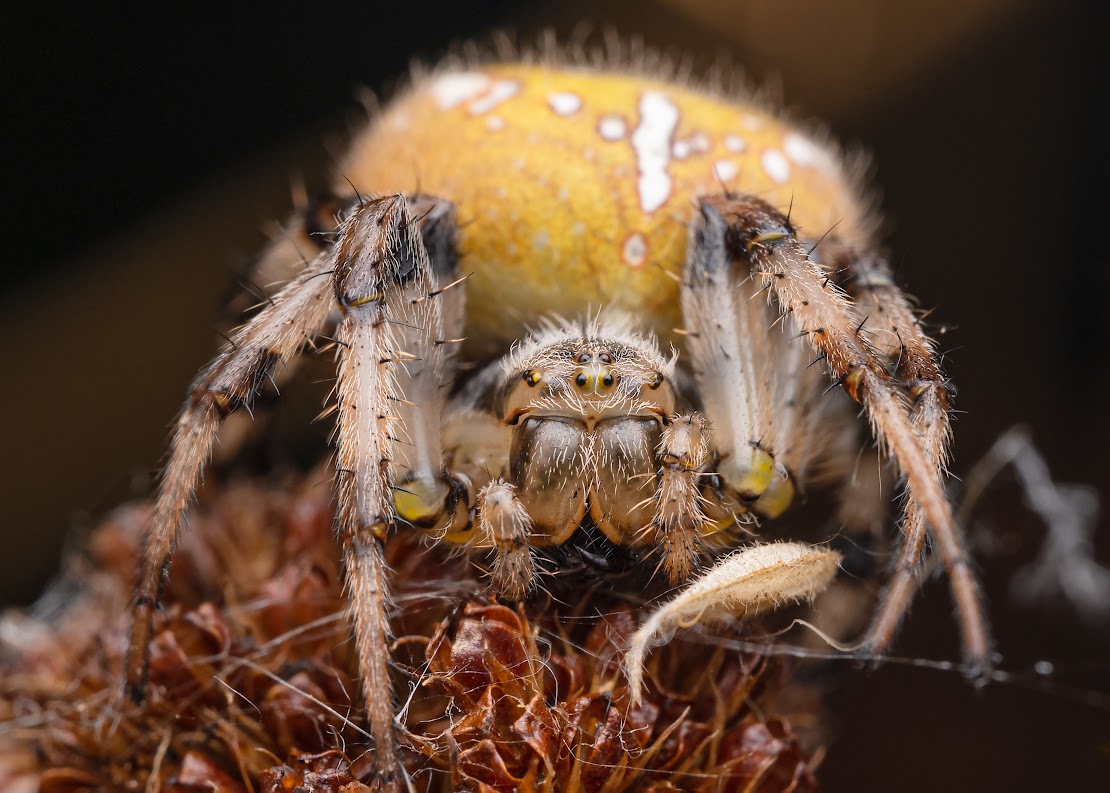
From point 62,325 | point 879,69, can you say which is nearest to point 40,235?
point 62,325

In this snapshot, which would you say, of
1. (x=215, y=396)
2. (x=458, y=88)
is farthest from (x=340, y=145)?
(x=215, y=396)

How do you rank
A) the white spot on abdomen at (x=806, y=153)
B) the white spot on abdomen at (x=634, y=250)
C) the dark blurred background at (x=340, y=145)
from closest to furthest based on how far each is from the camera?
1. the white spot on abdomen at (x=634, y=250)
2. the white spot on abdomen at (x=806, y=153)
3. the dark blurred background at (x=340, y=145)

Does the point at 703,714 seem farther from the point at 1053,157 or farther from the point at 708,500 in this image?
the point at 1053,157

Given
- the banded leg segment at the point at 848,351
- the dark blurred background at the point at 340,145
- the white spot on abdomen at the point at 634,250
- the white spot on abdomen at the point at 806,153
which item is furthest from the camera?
the dark blurred background at the point at 340,145

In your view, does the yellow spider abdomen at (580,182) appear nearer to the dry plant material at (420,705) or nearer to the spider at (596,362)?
the spider at (596,362)

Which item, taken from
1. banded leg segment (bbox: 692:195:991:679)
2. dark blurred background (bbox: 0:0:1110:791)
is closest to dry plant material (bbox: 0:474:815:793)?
banded leg segment (bbox: 692:195:991:679)

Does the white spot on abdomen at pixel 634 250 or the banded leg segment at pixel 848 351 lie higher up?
the white spot on abdomen at pixel 634 250

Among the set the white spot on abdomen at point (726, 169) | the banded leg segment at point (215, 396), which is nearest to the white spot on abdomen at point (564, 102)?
the white spot on abdomen at point (726, 169)
